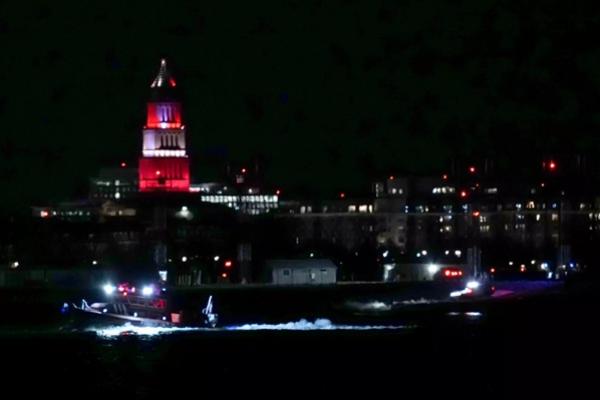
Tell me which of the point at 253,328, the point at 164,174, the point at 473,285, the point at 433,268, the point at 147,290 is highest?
the point at 164,174

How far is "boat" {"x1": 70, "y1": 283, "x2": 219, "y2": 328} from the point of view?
62375 millimetres

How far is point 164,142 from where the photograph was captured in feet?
437

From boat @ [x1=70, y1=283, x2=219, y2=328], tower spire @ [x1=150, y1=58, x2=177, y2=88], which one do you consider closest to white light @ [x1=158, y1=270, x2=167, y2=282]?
boat @ [x1=70, y1=283, x2=219, y2=328]

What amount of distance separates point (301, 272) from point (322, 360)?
39.6 metres

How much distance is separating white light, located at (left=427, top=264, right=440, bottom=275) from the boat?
34458 mm

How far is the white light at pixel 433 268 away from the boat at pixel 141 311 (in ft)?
113

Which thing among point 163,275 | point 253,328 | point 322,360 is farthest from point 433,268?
point 322,360

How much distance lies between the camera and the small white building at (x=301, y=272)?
91938 millimetres

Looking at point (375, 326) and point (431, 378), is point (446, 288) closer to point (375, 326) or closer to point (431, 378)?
point (375, 326)

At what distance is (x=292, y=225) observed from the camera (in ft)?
438

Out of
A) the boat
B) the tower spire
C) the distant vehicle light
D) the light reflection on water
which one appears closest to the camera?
the light reflection on water

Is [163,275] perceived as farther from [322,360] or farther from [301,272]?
[322,360]

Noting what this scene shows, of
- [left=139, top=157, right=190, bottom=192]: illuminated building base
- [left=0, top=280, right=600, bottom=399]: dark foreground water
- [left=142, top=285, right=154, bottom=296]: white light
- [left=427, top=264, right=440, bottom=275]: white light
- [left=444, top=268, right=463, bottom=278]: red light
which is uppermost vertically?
[left=139, top=157, right=190, bottom=192]: illuminated building base

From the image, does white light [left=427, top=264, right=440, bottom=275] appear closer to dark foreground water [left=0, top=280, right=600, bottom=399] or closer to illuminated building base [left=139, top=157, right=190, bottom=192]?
dark foreground water [left=0, top=280, right=600, bottom=399]
